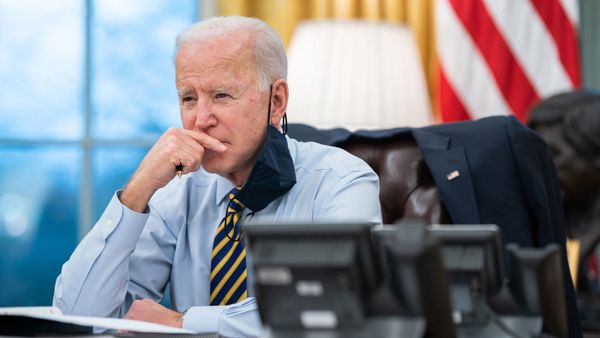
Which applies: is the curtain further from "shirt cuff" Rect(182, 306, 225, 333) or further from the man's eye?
"shirt cuff" Rect(182, 306, 225, 333)

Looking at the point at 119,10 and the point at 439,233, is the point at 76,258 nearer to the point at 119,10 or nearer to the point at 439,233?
the point at 439,233

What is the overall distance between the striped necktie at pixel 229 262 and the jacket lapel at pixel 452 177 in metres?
0.50

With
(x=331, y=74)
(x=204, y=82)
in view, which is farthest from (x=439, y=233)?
(x=331, y=74)

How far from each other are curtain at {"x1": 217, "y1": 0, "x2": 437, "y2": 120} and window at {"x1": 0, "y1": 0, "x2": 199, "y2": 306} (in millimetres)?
463

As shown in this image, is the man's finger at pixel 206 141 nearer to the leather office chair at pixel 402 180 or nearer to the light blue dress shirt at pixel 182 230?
the light blue dress shirt at pixel 182 230

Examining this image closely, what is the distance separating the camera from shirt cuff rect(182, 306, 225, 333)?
5.28 ft

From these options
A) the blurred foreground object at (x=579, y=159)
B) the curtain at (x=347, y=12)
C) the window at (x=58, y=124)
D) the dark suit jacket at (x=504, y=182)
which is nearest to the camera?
the dark suit jacket at (x=504, y=182)

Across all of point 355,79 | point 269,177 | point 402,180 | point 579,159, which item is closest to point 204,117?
point 269,177

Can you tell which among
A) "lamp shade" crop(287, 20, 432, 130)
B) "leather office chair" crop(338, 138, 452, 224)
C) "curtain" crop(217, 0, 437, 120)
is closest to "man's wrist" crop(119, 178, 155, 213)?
"leather office chair" crop(338, 138, 452, 224)

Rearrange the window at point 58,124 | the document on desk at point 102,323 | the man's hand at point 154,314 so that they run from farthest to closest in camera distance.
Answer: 1. the window at point 58,124
2. the man's hand at point 154,314
3. the document on desk at point 102,323

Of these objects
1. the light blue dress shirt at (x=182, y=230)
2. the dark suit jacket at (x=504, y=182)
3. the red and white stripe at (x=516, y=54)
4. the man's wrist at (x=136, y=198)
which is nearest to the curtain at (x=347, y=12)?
the red and white stripe at (x=516, y=54)

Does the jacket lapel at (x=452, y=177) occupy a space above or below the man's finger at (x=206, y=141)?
below

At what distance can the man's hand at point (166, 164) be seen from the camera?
6.03 ft

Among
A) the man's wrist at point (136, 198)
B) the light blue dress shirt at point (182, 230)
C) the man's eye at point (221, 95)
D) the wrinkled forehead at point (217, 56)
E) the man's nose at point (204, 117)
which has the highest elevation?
the wrinkled forehead at point (217, 56)
